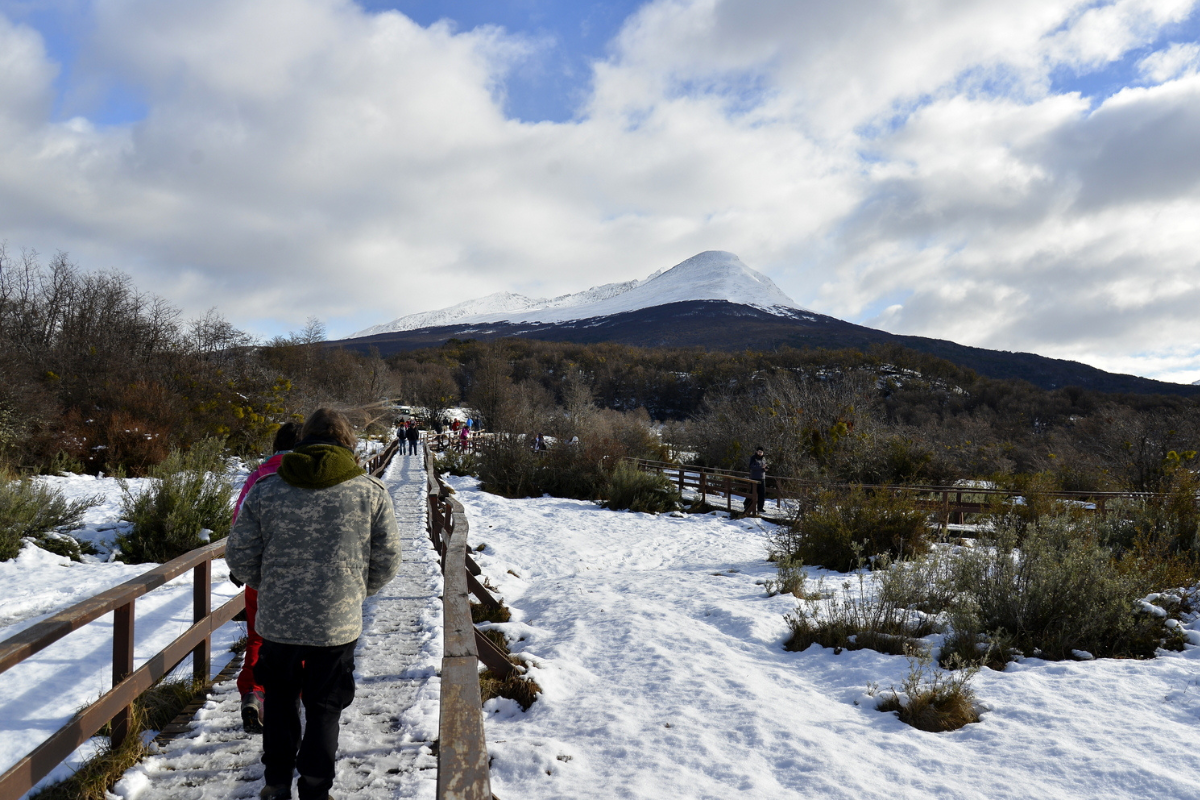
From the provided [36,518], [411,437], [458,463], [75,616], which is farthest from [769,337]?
[75,616]

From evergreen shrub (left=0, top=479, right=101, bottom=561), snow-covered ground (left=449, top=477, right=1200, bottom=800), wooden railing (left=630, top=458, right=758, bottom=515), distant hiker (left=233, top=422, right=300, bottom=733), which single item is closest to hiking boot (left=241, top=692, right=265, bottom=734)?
distant hiker (left=233, top=422, right=300, bottom=733)

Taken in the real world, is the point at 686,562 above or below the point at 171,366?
below

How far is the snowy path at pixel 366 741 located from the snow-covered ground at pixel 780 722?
45cm

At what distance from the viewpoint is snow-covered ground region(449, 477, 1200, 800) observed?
3072 millimetres

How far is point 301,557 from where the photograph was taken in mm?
2521

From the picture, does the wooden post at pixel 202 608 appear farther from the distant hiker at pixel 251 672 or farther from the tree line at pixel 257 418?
the tree line at pixel 257 418

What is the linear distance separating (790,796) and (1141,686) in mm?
3001

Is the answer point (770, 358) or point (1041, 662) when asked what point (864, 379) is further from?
point (770, 358)

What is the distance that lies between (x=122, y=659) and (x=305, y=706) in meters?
1.34

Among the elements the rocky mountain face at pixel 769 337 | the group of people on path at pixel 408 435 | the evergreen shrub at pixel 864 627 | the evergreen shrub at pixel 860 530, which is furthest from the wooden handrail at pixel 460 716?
the rocky mountain face at pixel 769 337

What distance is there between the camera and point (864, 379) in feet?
82.6

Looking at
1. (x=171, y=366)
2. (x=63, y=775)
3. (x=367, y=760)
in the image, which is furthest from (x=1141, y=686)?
(x=171, y=366)

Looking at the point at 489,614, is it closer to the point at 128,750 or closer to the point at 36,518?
the point at 128,750

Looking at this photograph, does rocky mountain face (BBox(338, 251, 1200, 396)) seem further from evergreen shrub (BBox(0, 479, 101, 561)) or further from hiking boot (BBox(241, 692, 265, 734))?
hiking boot (BBox(241, 692, 265, 734))
